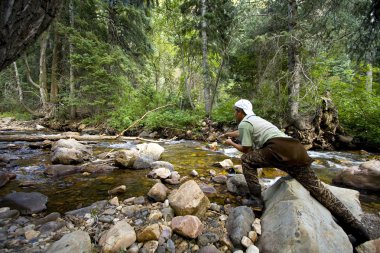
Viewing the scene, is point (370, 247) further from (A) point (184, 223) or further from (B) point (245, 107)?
(B) point (245, 107)

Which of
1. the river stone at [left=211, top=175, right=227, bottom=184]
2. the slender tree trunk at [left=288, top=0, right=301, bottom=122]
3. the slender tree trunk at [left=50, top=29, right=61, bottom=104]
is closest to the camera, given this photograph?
the river stone at [left=211, top=175, right=227, bottom=184]

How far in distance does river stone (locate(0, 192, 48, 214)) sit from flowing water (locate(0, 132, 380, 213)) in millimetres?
132

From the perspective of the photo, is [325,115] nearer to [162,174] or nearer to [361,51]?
[361,51]

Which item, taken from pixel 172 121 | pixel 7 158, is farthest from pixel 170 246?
pixel 172 121

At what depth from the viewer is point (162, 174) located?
4824 mm

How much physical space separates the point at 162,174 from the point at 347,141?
8.04 meters

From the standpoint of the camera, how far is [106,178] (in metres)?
4.91

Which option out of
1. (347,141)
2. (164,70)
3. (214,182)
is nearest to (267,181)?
(214,182)

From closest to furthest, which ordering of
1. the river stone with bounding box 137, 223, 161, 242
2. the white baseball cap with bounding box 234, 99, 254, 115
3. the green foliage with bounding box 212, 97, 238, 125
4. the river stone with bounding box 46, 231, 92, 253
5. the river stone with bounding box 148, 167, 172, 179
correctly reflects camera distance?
the river stone with bounding box 46, 231, 92, 253 → the river stone with bounding box 137, 223, 161, 242 → the white baseball cap with bounding box 234, 99, 254, 115 → the river stone with bounding box 148, 167, 172, 179 → the green foliage with bounding box 212, 97, 238, 125

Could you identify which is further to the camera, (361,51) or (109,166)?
(109,166)

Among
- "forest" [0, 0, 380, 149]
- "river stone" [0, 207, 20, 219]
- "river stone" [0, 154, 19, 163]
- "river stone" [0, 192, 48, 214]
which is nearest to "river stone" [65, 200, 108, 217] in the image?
"river stone" [0, 192, 48, 214]

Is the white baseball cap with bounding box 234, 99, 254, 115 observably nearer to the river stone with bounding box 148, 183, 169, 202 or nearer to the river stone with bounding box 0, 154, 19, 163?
the river stone with bounding box 148, 183, 169, 202

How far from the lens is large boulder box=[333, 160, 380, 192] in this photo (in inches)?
169

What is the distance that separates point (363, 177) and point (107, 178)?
5.21 m
